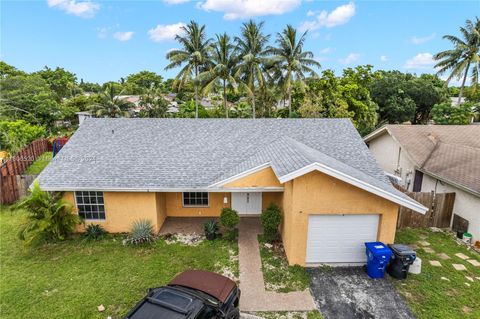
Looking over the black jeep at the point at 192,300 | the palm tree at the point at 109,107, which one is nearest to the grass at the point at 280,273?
the black jeep at the point at 192,300

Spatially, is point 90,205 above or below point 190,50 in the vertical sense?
below

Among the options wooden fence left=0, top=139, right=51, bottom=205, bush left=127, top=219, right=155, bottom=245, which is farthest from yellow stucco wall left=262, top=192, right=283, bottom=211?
wooden fence left=0, top=139, right=51, bottom=205

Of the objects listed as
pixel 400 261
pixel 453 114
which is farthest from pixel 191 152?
pixel 453 114

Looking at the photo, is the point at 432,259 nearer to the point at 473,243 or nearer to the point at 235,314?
the point at 473,243

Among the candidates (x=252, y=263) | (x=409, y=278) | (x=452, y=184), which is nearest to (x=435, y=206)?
(x=452, y=184)

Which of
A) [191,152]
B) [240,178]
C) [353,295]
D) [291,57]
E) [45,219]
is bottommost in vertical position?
[353,295]

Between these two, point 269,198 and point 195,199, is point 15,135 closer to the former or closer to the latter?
point 195,199
